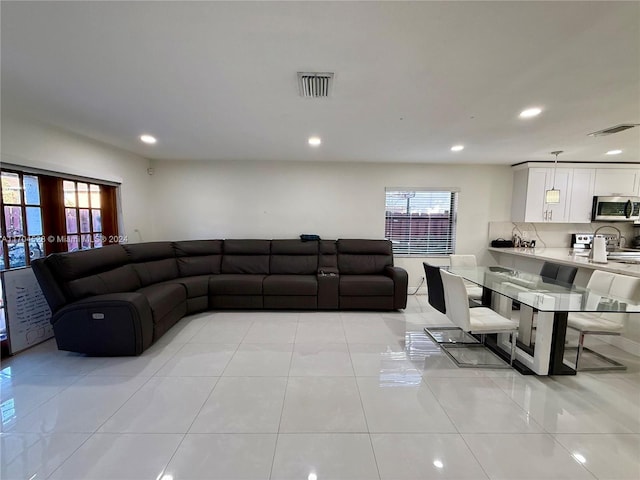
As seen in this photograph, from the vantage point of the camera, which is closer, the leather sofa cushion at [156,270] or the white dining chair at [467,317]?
the white dining chair at [467,317]

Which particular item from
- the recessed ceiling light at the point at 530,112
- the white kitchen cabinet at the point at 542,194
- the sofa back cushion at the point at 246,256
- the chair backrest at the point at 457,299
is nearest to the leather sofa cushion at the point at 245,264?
the sofa back cushion at the point at 246,256

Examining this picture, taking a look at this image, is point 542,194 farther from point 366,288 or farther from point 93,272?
point 93,272

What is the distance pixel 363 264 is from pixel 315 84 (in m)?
3.06

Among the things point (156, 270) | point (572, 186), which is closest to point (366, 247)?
point (156, 270)

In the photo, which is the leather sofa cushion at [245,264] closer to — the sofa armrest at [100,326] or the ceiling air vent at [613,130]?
the sofa armrest at [100,326]

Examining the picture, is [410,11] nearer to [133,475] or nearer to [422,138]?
[422,138]

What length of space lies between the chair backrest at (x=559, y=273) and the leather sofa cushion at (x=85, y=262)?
5182 mm

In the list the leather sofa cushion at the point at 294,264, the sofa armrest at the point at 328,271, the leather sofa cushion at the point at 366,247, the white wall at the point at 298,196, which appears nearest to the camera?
the sofa armrest at the point at 328,271

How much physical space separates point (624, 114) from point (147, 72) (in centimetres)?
405

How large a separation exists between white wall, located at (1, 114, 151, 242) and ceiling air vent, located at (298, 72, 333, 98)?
2897 millimetres

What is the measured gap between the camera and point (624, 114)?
7.83 ft

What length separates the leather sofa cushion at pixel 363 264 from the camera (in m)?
4.39

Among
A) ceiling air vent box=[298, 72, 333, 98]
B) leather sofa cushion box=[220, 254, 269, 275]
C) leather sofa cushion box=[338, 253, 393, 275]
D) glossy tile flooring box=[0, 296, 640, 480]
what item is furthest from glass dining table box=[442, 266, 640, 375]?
leather sofa cushion box=[220, 254, 269, 275]

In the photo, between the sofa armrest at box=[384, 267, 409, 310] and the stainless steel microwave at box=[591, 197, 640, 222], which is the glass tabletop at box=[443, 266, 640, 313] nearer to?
the sofa armrest at box=[384, 267, 409, 310]
